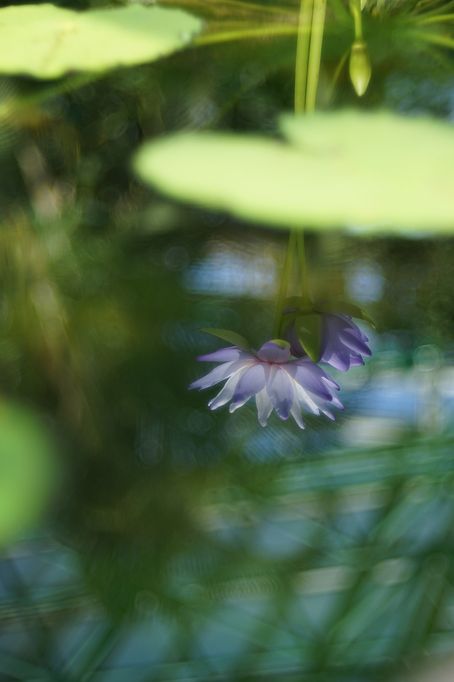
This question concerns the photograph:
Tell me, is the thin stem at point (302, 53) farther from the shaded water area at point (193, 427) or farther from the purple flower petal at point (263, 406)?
the purple flower petal at point (263, 406)

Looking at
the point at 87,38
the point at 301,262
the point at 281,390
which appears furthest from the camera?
the point at 87,38

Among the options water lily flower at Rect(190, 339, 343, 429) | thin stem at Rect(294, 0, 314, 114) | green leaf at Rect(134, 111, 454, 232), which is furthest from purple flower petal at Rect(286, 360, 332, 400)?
thin stem at Rect(294, 0, 314, 114)

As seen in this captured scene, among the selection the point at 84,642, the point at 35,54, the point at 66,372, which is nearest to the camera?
the point at 84,642

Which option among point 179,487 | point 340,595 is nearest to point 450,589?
point 340,595

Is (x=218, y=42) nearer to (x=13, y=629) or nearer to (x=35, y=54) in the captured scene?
(x=35, y=54)

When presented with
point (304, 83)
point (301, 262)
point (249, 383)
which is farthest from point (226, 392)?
point (304, 83)

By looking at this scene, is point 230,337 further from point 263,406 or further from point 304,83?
point 304,83

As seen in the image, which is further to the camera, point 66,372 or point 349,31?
point 349,31
